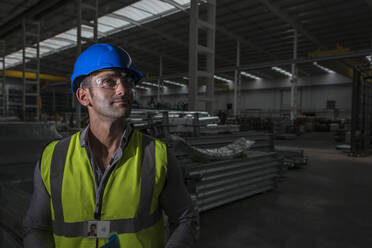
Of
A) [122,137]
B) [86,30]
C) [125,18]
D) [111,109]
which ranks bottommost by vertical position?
[122,137]

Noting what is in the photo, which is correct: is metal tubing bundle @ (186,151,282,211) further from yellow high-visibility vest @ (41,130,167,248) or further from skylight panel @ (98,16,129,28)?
skylight panel @ (98,16,129,28)

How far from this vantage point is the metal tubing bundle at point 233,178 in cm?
354

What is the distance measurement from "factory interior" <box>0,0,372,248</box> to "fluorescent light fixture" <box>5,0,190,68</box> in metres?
0.09

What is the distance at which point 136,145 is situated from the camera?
118cm

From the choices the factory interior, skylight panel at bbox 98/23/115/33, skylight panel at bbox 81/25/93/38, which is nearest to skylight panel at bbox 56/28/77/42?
the factory interior

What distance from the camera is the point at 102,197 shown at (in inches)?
41.8

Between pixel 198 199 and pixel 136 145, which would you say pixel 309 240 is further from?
pixel 136 145

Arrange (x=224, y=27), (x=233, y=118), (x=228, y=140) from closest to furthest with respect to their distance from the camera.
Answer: (x=228, y=140) → (x=233, y=118) → (x=224, y=27)

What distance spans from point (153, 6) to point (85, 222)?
550 inches

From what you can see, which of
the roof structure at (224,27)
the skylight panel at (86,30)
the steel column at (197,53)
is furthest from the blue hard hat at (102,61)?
the skylight panel at (86,30)

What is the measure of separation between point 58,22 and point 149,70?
12945mm

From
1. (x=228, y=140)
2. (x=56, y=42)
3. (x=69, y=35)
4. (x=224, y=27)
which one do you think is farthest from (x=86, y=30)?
(x=228, y=140)

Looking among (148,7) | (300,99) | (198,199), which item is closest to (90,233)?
(198,199)

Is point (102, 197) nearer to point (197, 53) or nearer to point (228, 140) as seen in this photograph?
point (228, 140)
